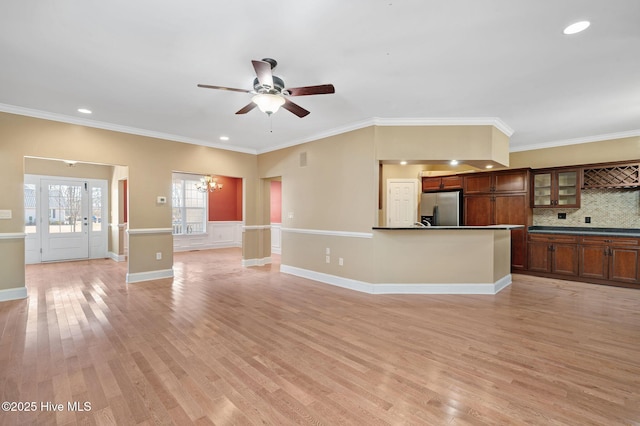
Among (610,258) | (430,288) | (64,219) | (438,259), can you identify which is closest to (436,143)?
(438,259)

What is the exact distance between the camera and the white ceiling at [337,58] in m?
2.23

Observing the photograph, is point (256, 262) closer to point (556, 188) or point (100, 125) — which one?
point (100, 125)

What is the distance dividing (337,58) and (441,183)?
16.4ft

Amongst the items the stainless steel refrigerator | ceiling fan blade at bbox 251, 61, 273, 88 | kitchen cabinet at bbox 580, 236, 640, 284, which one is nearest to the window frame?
the stainless steel refrigerator

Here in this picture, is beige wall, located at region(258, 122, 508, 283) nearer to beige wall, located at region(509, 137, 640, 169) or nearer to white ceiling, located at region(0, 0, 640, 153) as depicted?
white ceiling, located at region(0, 0, 640, 153)

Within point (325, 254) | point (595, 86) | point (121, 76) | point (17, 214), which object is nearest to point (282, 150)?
point (325, 254)

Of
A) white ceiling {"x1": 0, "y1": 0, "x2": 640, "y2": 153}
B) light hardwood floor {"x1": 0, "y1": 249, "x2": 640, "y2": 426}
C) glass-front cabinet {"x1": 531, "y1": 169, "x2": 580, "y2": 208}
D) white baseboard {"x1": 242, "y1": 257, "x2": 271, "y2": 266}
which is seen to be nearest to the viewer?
light hardwood floor {"x1": 0, "y1": 249, "x2": 640, "y2": 426}

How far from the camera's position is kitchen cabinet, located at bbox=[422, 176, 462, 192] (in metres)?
6.82

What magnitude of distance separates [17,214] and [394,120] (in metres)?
5.76

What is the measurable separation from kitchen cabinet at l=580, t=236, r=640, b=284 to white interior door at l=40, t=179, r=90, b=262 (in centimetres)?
1099

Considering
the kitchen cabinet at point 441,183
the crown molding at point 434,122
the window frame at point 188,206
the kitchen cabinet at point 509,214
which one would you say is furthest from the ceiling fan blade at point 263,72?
the window frame at point 188,206

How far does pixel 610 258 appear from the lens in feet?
16.9

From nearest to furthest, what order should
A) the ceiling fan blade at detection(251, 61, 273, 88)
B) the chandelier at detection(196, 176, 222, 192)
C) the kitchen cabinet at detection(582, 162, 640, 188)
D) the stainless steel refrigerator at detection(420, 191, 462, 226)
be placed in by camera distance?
the ceiling fan blade at detection(251, 61, 273, 88) < the kitchen cabinet at detection(582, 162, 640, 188) < the stainless steel refrigerator at detection(420, 191, 462, 226) < the chandelier at detection(196, 176, 222, 192)

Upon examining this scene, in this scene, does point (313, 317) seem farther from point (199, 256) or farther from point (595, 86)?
point (199, 256)
